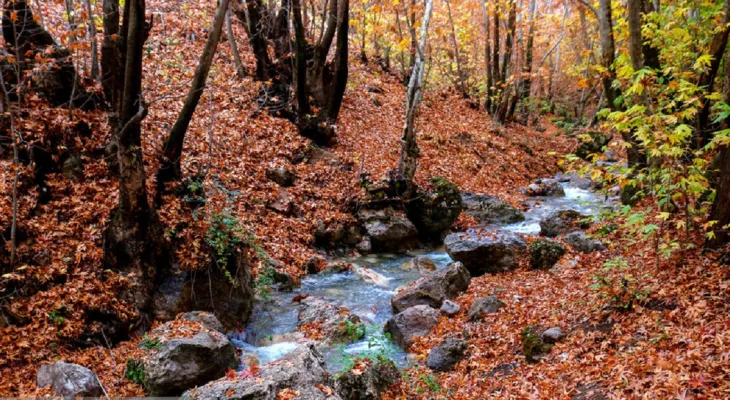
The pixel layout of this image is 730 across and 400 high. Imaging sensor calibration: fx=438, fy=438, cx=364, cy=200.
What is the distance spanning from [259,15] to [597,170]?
1423cm

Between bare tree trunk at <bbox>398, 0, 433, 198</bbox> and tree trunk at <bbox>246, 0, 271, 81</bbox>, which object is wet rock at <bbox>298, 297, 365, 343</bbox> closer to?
bare tree trunk at <bbox>398, 0, 433, 198</bbox>

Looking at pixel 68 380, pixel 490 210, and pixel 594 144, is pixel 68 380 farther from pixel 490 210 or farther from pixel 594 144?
pixel 594 144

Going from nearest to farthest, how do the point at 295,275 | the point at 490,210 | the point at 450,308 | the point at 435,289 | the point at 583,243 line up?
the point at 450,308 < the point at 435,289 < the point at 583,243 < the point at 295,275 < the point at 490,210

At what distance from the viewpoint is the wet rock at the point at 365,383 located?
5527 millimetres

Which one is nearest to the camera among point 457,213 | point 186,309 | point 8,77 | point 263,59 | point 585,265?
point 186,309

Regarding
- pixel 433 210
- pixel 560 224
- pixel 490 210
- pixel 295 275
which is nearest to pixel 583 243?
pixel 560 224

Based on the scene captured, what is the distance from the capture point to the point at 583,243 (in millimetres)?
9953

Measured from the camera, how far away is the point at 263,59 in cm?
1549

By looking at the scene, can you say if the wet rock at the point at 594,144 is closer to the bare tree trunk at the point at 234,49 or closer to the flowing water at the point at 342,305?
the flowing water at the point at 342,305

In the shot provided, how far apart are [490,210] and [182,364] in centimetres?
1107

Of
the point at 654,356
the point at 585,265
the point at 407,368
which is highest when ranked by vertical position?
the point at 654,356

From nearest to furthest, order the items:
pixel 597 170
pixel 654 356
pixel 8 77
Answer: pixel 654 356 → pixel 597 170 → pixel 8 77

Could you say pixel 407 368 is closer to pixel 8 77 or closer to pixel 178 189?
pixel 178 189

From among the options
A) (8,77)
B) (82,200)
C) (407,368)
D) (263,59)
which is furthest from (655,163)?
(263,59)
